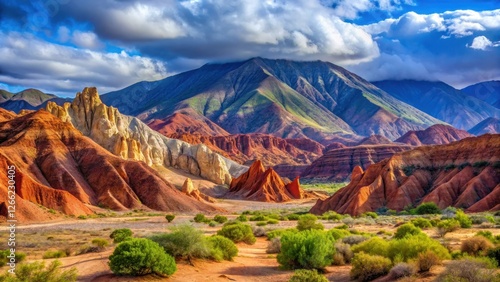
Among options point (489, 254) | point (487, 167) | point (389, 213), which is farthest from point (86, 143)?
point (489, 254)

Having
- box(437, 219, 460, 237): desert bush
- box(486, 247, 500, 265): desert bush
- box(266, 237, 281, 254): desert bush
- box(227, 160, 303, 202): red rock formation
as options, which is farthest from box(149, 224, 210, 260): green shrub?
box(227, 160, 303, 202): red rock formation

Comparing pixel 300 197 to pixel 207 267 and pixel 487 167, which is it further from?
pixel 207 267

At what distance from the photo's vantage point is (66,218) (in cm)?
6881

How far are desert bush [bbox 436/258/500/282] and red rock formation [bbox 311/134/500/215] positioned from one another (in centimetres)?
4910

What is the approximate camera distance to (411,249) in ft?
79.3

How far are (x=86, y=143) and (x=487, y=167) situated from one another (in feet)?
217

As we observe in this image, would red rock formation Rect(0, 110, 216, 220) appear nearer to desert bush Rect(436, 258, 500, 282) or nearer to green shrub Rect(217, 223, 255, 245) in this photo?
green shrub Rect(217, 223, 255, 245)

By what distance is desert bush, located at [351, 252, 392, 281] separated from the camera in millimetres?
23281

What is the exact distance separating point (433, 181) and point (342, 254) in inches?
2261

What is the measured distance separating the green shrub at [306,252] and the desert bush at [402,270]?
14.6ft

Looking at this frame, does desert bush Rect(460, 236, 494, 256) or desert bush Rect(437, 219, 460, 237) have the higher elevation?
desert bush Rect(460, 236, 494, 256)

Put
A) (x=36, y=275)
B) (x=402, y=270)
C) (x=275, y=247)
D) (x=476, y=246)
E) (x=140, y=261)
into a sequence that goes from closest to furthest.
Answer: (x=36, y=275) → (x=402, y=270) → (x=140, y=261) → (x=476, y=246) → (x=275, y=247)

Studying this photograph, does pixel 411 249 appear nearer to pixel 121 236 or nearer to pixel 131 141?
pixel 121 236

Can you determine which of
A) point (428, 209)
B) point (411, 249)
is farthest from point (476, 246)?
point (428, 209)
